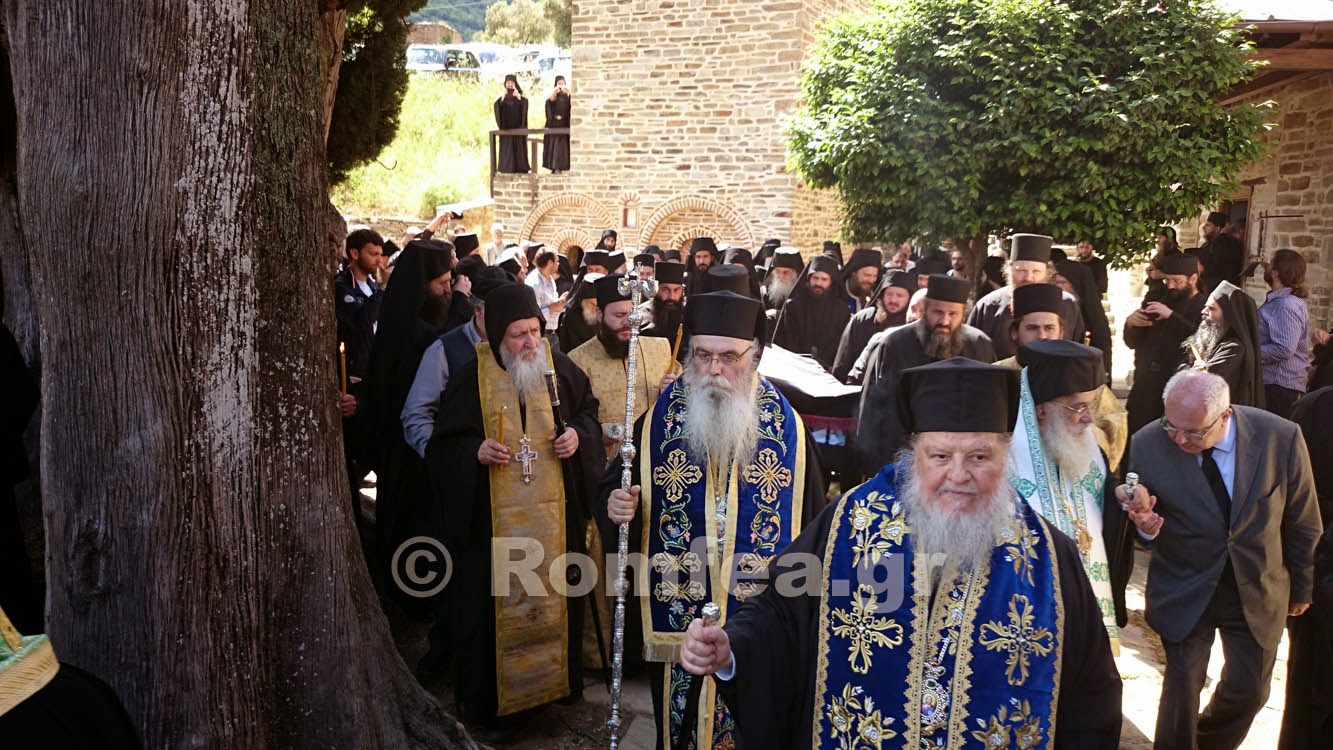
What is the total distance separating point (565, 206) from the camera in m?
19.6

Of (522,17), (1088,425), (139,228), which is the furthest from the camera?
(522,17)

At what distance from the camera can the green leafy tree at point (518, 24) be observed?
50406mm

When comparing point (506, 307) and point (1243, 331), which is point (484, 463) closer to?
point (506, 307)

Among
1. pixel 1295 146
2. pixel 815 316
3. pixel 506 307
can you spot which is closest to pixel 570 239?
pixel 815 316

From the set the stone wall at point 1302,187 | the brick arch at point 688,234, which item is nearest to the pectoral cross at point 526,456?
the stone wall at point 1302,187

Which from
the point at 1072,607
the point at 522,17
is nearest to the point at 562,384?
the point at 1072,607

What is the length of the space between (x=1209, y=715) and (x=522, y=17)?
170ft

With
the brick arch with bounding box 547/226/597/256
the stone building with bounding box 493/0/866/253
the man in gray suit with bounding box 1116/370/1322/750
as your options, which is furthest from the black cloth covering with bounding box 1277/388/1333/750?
the brick arch with bounding box 547/226/597/256

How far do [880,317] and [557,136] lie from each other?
13723mm

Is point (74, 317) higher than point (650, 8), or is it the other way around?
point (650, 8)

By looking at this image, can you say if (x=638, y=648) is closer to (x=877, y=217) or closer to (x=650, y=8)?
(x=877, y=217)

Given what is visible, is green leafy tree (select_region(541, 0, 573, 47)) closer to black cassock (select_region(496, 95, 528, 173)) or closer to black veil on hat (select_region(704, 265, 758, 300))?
black cassock (select_region(496, 95, 528, 173))

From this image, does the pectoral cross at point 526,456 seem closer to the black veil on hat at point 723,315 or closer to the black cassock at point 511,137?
the black veil on hat at point 723,315

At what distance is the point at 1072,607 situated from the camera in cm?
258
